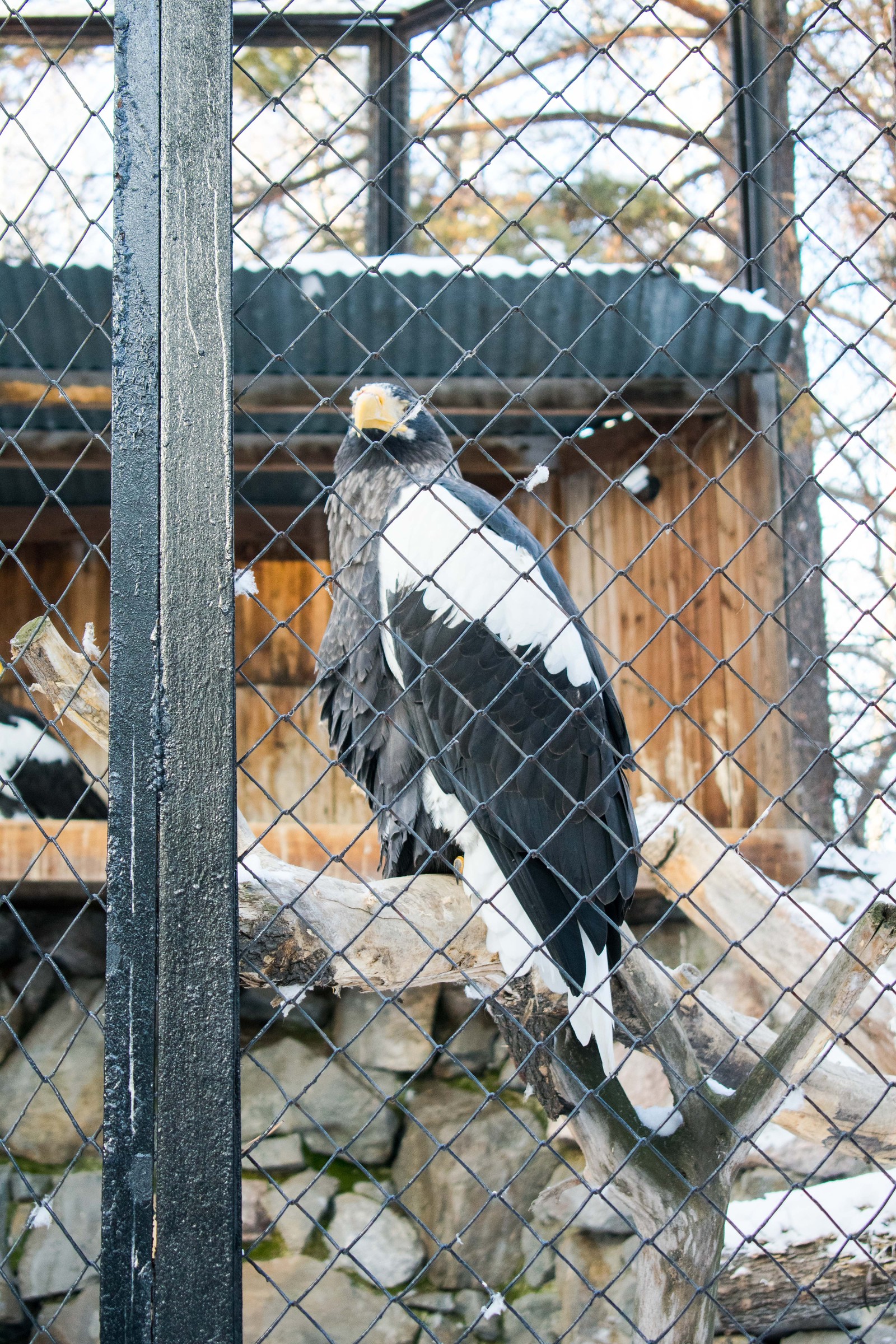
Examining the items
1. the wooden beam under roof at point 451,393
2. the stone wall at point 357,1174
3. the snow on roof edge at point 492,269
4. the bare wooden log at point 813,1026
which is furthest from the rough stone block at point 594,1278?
the snow on roof edge at point 492,269

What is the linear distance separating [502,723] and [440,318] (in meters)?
2.13

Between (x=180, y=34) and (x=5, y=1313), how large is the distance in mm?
4502

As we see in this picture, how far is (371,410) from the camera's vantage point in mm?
2154

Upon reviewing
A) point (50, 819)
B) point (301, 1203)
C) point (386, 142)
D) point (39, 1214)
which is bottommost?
point (301, 1203)

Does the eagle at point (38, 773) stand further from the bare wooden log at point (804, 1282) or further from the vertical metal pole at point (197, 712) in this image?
the vertical metal pole at point (197, 712)

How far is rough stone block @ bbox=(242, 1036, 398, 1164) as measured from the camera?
4312 millimetres

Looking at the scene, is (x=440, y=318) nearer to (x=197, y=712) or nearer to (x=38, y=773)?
(x=38, y=773)

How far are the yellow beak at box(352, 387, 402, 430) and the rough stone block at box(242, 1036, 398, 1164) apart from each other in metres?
2.95

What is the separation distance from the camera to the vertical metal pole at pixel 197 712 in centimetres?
114

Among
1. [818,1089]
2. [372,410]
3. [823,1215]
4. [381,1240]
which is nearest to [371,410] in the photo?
[372,410]

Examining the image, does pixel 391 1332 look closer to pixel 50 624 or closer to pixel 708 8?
pixel 50 624

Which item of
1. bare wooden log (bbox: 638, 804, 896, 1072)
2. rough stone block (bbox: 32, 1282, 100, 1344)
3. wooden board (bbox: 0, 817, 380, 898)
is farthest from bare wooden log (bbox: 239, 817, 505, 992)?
rough stone block (bbox: 32, 1282, 100, 1344)

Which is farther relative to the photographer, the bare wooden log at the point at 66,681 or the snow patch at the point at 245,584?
the bare wooden log at the point at 66,681

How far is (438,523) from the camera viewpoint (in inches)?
78.1
